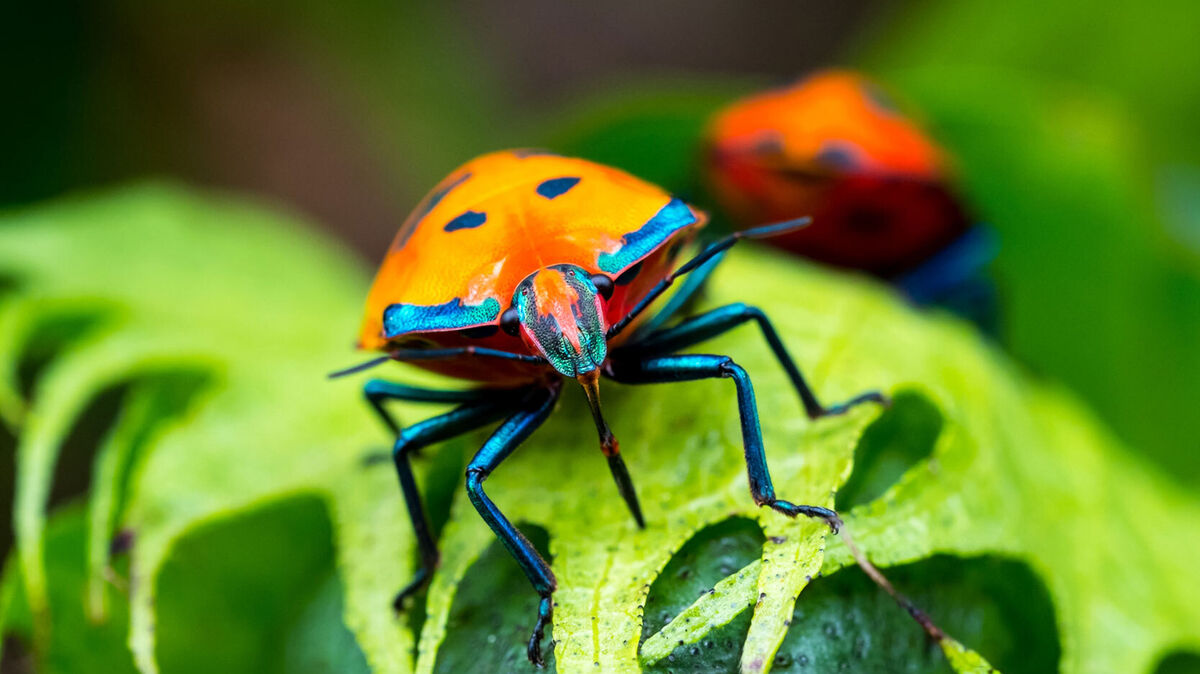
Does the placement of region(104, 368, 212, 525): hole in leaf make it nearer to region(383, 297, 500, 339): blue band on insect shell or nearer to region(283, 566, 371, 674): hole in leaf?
region(283, 566, 371, 674): hole in leaf

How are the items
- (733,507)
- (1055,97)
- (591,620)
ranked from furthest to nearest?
(1055,97) < (733,507) < (591,620)

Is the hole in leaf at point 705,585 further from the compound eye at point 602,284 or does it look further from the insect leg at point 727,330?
the compound eye at point 602,284

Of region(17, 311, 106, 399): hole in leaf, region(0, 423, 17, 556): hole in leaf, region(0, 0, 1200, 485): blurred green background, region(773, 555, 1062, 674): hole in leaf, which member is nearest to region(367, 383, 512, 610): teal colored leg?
region(773, 555, 1062, 674): hole in leaf

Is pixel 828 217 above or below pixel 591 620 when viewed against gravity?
below

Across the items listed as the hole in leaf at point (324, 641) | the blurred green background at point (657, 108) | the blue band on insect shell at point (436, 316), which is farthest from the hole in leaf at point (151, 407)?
the blurred green background at point (657, 108)

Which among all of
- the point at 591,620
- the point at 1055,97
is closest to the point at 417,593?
the point at 591,620

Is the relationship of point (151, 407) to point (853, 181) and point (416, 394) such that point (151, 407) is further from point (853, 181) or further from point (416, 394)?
point (853, 181)

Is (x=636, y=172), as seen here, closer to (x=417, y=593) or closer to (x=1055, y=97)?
(x=1055, y=97)
